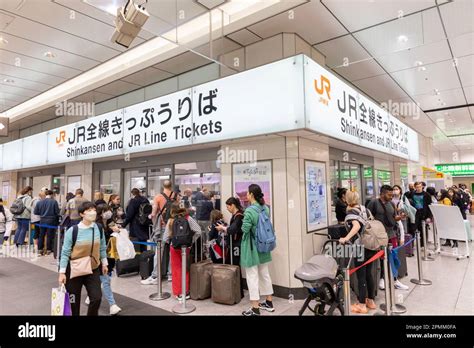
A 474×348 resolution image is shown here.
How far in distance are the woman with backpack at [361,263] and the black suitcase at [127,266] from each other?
3.82 meters

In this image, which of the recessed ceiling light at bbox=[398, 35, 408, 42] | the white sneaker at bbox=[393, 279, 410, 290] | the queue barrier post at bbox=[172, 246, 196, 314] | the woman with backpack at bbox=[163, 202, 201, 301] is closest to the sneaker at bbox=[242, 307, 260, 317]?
the queue barrier post at bbox=[172, 246, 196, 314]

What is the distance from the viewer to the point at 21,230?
768 centimetres

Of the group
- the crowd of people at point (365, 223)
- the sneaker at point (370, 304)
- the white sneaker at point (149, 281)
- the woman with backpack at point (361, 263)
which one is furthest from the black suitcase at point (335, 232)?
the white sneaker at point (149, 281)

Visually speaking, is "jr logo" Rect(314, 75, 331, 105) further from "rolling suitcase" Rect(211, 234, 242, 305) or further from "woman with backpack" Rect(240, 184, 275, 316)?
"rolling suitcase" Rect(211, 234, 242, 305)

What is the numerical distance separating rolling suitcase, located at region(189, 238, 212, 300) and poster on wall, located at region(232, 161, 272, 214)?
46.1 inches

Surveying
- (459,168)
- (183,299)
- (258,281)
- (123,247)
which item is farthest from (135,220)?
(459,168)

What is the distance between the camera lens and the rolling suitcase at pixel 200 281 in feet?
13.7

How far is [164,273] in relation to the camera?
5.11m

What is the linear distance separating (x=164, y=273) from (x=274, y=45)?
14.0 feet

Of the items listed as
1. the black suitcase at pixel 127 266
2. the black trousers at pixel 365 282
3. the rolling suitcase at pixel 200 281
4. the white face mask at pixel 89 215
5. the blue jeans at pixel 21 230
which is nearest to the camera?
the white face mask at pixel 89 215

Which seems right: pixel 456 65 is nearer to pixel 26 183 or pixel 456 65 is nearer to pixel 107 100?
pixel 107 100

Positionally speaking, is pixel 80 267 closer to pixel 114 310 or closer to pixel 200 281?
pixel 114 310

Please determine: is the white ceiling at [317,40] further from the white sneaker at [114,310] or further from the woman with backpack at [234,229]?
the white sneaker at [114,310]

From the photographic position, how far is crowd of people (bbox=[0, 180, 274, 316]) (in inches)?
116
